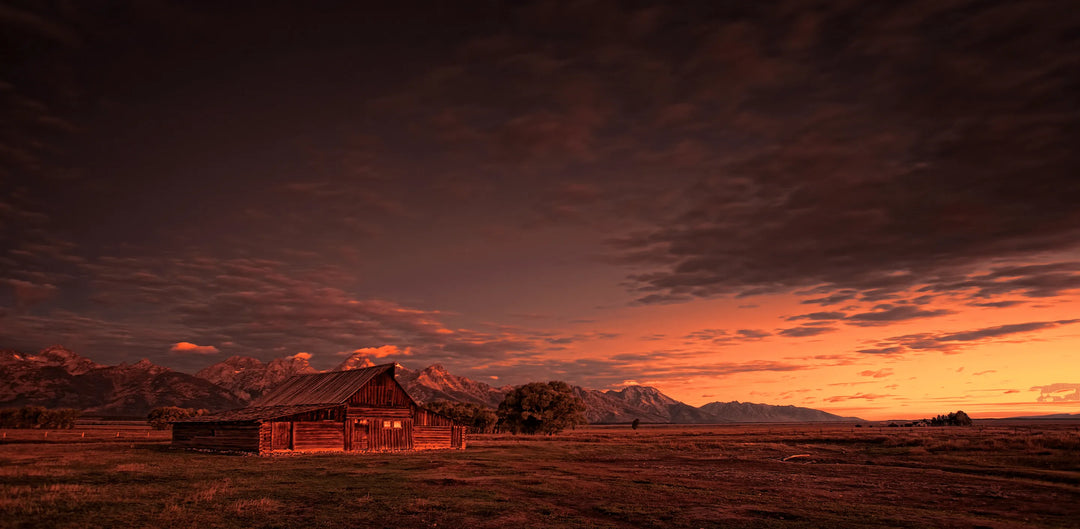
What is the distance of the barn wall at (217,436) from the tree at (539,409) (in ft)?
152

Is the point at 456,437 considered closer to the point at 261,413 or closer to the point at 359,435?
the point at 359,435

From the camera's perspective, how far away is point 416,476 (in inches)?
1163

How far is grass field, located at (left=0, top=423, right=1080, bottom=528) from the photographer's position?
17.6 m

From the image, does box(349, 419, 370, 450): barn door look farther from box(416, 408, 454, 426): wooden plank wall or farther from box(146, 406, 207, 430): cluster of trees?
box(146, 406, 207, 430): cluster of trees

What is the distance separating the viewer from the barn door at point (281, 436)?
151 ft

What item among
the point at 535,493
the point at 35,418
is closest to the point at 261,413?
the point at 535,493

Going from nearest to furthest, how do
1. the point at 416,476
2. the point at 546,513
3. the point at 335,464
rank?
the point at 546,513
the point at 416,476
the point at 335,464

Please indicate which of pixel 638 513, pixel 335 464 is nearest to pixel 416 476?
pixel 335 464

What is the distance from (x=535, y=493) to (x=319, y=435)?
31.0 m

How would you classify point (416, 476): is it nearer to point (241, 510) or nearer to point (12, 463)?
point (241, 510)

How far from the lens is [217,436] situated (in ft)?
171

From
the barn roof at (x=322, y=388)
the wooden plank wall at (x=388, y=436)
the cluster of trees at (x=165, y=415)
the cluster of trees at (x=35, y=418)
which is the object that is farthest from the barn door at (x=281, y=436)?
the cluster of trees at (x=35, y=418)

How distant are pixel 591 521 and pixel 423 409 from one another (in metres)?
39.8

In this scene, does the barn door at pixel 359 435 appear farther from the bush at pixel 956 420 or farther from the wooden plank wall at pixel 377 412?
the bush at pixel 956 420
